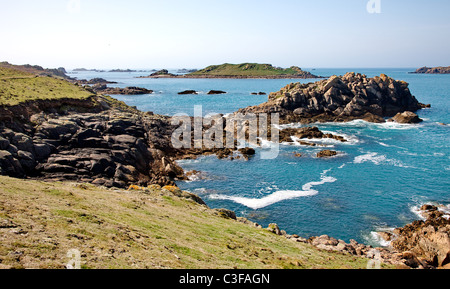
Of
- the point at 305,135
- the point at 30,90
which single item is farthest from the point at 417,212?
the point at 30,90

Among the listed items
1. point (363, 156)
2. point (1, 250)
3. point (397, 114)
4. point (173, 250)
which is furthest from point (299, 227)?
point (397, 114)

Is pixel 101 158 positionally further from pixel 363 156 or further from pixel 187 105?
pixel 187 105

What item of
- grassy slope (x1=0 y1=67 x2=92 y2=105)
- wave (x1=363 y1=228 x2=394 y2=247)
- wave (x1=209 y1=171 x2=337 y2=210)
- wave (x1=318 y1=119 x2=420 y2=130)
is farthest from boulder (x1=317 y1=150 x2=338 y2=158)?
grassy slope (x1=0 y1=67 x2=92 y2=105)

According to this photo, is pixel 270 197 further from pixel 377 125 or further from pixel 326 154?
pixel 377 125

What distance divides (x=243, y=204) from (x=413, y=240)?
20.8m

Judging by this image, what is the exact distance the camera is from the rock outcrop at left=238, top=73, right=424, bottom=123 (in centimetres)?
10100

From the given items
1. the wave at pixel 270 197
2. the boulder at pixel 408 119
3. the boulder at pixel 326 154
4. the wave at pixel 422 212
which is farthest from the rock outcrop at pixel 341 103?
the wave at pixel 422 212

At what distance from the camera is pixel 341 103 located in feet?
348

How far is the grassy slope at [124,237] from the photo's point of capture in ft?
43.0

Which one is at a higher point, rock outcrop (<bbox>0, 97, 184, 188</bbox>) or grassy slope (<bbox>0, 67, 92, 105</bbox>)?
grassy slope (<bbox>0, 67, 92, 105</bbox>)

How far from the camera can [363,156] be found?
62.9 metres

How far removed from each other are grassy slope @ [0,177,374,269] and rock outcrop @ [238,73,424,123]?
77.2m

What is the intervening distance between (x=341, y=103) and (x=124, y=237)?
10404 cm

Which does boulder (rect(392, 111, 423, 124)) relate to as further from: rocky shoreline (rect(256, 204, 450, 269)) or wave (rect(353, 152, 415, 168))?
rocky shoreline (rect(256, 204, 450, 269))
